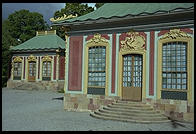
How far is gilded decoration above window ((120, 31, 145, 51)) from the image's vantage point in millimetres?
11312

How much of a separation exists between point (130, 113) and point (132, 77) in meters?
1.98

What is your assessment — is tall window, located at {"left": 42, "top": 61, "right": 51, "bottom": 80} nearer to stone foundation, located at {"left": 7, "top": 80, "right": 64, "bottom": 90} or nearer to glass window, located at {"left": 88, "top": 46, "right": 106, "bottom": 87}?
stone foundation, located at {"left": 7, "top": 80, "right": 64, "bottom": 90}

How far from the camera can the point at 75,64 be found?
12.7 meters

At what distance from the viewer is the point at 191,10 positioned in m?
9.69

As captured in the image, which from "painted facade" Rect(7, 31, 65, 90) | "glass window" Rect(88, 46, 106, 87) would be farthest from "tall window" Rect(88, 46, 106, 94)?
"painted facade" Rect(7, 31, 65, 90)

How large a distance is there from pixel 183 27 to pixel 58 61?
53.8ft

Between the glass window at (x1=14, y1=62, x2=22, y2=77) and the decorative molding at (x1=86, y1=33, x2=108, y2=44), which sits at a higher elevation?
the decorative molding at (x1=86, y1=33, x2=108, y2=44)

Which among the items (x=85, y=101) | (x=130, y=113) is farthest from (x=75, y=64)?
(x=130, y=113)

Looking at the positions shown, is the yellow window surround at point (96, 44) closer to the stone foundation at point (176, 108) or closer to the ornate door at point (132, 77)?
the ornate door at point (132, 77)

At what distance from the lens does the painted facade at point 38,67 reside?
24.9m

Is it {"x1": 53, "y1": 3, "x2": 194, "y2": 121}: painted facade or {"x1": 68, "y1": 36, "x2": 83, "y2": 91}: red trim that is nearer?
{"x1": 53, "y1": 3, "x2": 194, "y2": 121}: painted facade

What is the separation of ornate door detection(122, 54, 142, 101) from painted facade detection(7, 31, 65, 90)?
1400 cm

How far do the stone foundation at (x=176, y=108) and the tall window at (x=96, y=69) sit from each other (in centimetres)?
268

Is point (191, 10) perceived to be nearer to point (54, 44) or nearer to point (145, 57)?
point (145, 57)
